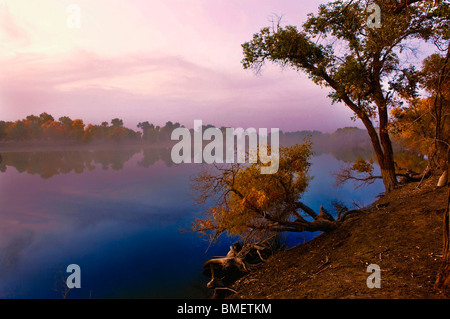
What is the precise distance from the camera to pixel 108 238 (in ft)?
97.1

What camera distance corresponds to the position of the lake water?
18984mm

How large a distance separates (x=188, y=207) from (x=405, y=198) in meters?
29.2

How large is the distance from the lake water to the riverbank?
5200mm

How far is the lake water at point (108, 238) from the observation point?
1898 centimetres

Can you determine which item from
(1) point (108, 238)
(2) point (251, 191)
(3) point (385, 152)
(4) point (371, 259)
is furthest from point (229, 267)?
(1) point (108, 238)

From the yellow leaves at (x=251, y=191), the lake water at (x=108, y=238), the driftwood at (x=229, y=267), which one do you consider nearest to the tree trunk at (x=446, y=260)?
the yellow leaves at (x=251, y=191)

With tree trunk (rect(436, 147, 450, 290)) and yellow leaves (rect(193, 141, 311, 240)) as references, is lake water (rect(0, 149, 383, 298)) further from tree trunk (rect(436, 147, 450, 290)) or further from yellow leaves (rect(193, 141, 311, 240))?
tree trunk (rect(436, 147, 450, 290))

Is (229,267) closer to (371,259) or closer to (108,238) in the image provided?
(371,259)

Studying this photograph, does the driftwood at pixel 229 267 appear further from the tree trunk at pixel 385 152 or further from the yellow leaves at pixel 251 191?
the tree trunk at pixel 385 152

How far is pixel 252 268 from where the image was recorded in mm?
15594

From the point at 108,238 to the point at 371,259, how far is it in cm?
2739

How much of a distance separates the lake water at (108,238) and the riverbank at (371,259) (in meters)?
5.20
